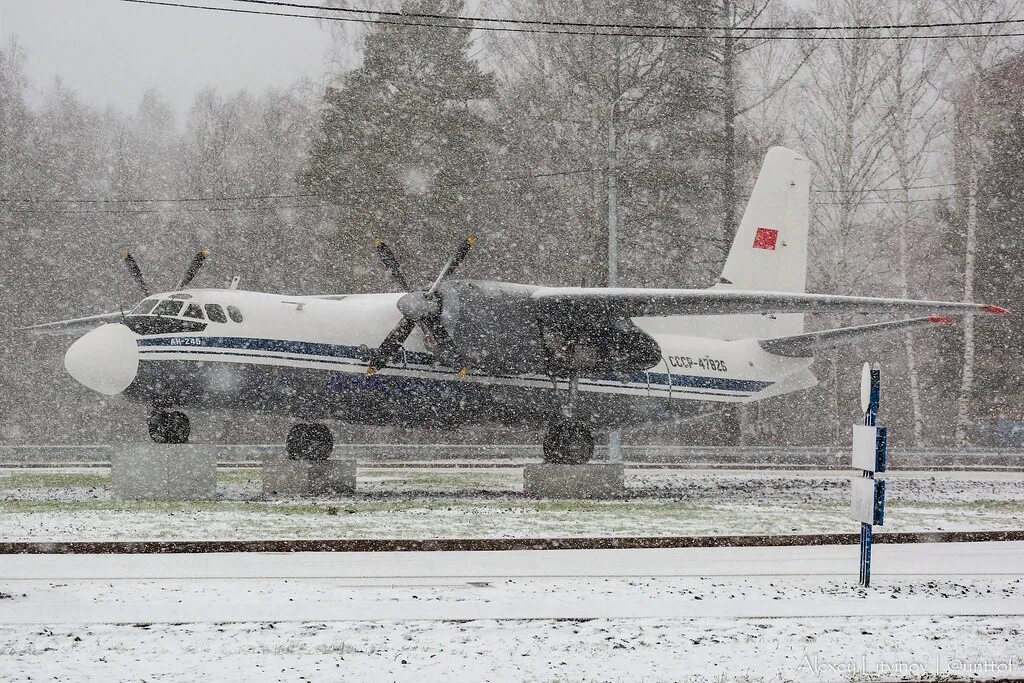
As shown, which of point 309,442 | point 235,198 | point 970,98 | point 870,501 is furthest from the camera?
point 235,198

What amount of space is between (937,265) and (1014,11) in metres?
17.0

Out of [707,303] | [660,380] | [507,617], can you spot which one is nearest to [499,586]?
[507,617]

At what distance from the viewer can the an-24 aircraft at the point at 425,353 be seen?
64.7 ft

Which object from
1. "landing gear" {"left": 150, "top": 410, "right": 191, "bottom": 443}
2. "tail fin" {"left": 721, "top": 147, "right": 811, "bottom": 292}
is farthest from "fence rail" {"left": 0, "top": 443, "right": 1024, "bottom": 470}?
"landing gear" {"left": 150, "top": 410, "right": 191, "bottom": 443}

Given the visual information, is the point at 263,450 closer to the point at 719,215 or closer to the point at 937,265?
the point at 719,215

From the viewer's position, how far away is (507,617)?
28.2 feet

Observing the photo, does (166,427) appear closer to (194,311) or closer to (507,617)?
(194,311)

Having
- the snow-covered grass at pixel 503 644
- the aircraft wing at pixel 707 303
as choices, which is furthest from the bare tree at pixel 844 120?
the snow-covered grass at pixel 503 644

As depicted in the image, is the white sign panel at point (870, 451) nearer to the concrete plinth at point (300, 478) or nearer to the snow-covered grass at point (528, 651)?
the snow-covered grass at point (528, 651)

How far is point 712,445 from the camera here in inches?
1672

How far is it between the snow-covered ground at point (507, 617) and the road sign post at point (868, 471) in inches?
17.3

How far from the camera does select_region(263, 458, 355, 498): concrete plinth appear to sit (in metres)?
20.4

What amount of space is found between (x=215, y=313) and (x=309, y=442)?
3244 millimetres

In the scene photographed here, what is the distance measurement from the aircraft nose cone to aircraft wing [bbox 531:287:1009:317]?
21.9ft
